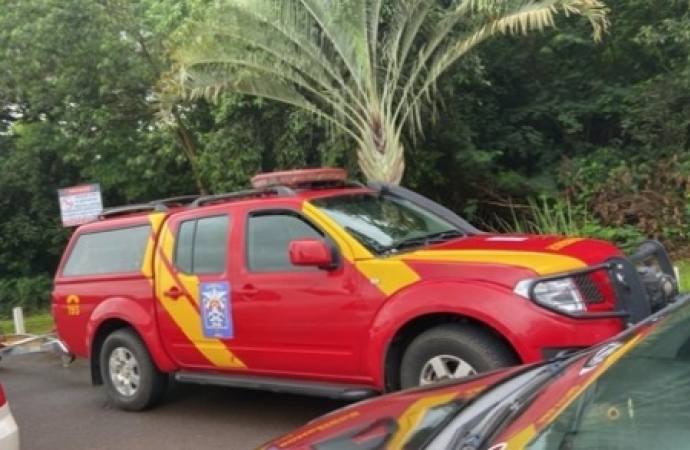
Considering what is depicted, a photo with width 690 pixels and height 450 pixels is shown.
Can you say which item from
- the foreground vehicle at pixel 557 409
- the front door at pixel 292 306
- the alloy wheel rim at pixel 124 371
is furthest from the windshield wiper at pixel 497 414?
the alloy wheel rim at pixel 124 371

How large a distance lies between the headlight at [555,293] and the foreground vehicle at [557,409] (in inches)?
57.2

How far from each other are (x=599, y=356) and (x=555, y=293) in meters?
2.15

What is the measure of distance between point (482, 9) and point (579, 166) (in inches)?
145

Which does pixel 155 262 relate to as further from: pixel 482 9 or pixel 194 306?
pixel 482 9

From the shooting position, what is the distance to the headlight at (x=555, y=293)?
4.80 m

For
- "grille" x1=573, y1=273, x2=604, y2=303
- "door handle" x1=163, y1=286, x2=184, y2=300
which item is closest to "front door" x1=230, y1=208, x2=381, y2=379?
"door handle" x1=163, y1=286, x2=184, y2=300

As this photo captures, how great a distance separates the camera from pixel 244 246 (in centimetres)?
624

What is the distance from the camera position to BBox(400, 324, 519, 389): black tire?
4902 mm

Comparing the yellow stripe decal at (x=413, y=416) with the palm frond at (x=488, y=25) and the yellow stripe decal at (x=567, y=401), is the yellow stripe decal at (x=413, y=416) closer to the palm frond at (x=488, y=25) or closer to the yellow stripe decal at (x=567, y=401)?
the yellow stripe decal at (x=567, y=401)

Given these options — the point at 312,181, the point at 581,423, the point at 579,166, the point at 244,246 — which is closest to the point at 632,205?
the point at 579,166

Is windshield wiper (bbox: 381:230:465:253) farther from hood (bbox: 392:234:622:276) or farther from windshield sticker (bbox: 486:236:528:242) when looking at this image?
windshield sticker (bbox: 486:236:528:242)

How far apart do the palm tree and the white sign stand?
7.52ft

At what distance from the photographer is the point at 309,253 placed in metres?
5.46

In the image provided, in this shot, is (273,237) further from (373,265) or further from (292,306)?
(373,265)
